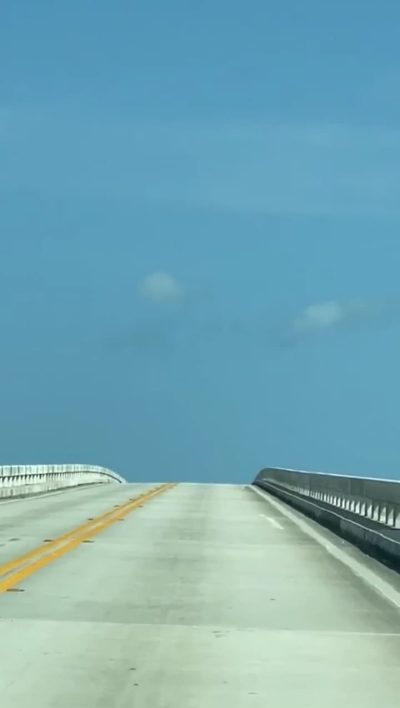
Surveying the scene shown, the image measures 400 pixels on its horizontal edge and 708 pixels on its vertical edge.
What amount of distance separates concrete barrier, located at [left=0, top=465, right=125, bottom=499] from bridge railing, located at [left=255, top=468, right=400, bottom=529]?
10.0m

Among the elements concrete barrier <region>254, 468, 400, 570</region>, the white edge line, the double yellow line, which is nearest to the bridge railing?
concrete barrier <region>254, 468, 400, 570</region>

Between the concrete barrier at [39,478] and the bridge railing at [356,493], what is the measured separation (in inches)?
395

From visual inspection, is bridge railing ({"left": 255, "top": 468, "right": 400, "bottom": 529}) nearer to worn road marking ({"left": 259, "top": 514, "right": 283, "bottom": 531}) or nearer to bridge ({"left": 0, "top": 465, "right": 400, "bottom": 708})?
bridge ({"left": 0, "top": 465, "right": 400, "bottom": 708})

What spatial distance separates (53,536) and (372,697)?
1543 centimetres

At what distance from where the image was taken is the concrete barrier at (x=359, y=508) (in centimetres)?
1997

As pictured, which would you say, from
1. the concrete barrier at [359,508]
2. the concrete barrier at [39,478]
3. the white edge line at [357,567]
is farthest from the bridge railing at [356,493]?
the concrete barrier at [39,478]

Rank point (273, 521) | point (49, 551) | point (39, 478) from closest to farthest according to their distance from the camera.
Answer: point (49, 551), point (273, 521), point (39, 478)

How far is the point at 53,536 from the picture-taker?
24219 mm

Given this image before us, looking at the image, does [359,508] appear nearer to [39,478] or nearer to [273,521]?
[273,521]

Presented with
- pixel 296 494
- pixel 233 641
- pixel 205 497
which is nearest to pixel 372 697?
pixel 233 641

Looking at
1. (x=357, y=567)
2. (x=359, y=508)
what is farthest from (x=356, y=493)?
(x=357, y=567)

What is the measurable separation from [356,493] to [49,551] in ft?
23.7

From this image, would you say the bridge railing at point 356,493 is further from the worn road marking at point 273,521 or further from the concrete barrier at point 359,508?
the worn road marking at point 273,521

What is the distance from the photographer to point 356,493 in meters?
25.3
